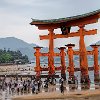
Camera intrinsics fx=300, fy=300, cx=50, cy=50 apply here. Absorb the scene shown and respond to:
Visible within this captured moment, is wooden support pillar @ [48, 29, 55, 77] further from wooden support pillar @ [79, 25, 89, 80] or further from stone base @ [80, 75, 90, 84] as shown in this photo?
stone base @ [80, 75, 90, 84]

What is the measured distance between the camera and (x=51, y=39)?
3584 cm

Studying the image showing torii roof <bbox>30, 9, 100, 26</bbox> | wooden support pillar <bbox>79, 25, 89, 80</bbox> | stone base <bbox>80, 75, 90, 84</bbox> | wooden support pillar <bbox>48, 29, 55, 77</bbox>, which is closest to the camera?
torii roof <bbox>30, 9, 100, 26</bbox>

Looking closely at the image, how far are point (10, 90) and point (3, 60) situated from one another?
114 m

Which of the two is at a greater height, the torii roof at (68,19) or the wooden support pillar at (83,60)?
the torii roof at (68,19)

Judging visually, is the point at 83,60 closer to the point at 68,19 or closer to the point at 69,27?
the point at 69,27

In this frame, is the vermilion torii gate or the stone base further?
the vermilion torii gate

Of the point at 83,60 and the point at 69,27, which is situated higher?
the point at 69,27

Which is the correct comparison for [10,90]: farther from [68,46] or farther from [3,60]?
[3,60]

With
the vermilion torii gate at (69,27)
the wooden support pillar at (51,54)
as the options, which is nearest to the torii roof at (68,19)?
the vermilion torii gate at (69,27)

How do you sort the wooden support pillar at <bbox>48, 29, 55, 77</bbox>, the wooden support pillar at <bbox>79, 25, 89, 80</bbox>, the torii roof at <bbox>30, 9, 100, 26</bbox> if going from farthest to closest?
1. the wooden support pillar at <bbox>48, 29, 55, 77</bbox>
2. the wooden support pillar at <bbox>79, 25, 89, 80</bbox>
3. the torii roof at <bbox>30, 9, 100, 26</bbox>

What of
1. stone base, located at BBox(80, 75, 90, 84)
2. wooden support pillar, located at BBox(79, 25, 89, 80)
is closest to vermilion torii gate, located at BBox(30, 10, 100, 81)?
wooden support pillar, located at BBox(79, 25, 89, 80)

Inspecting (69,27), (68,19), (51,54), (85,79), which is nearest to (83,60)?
(85,79)

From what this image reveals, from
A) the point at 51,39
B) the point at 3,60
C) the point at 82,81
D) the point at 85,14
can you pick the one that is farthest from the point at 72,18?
the point at 3,60

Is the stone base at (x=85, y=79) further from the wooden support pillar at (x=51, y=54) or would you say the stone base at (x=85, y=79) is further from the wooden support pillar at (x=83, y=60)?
the wooden support pillar at (x=51, y=54)
